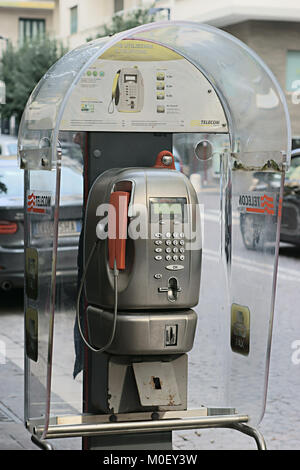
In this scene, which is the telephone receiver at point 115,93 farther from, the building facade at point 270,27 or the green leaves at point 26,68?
the green leaves at point 26,68

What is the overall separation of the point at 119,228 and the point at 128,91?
0.67 metres

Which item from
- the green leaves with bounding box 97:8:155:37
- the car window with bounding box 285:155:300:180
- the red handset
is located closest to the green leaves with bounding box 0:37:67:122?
the green leaves with bounding box 97:8:155:37

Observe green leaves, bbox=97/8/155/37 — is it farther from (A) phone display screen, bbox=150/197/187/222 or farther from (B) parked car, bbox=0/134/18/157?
(A) phone display screen, bbox=150/197/187/222

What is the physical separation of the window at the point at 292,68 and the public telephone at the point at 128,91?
23210 millimetres

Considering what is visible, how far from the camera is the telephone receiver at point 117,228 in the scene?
141 inches

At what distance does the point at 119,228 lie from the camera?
3.59 meters

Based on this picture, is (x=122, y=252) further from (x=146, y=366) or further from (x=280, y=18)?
(x=280, y=18)

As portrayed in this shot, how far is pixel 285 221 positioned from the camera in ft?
40.6

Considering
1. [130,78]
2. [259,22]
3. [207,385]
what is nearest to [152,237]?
[130,78]

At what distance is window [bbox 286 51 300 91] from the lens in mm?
26656

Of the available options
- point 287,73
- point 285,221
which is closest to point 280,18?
point 287,73

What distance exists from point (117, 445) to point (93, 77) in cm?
156

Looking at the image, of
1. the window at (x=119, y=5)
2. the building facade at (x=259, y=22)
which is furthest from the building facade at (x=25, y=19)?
the building facade at (x=259, y=22)

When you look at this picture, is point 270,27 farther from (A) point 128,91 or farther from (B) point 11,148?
(A) point 128,91
